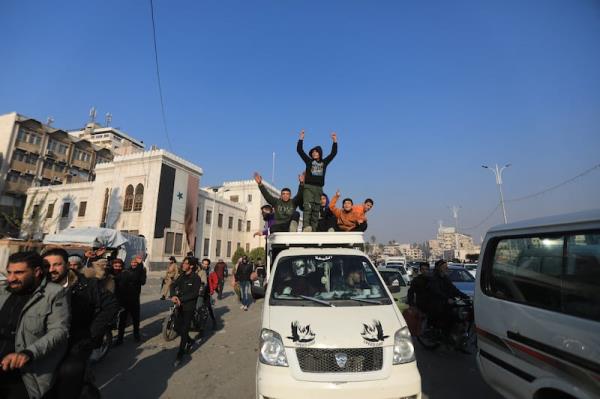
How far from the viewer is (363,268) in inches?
176

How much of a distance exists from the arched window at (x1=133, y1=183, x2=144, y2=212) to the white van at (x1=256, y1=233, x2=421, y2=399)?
3408 cm

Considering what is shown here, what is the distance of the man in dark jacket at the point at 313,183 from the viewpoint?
21.9ft

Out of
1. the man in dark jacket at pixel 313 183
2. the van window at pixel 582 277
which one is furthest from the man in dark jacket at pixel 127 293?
the van window at pixel 582 277

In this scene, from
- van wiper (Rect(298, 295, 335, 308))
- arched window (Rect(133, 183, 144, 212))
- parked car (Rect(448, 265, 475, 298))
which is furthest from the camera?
arched window (Rect(133, 183, 144, 212))

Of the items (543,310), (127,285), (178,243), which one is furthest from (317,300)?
(178,243)

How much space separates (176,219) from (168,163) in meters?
6.17

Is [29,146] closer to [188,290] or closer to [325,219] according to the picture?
[188,290]

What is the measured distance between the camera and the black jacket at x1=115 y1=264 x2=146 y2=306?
24.9 feet

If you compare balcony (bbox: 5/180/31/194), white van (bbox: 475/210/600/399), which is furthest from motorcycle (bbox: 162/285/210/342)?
balcony (bbox: 5/180/31/194)

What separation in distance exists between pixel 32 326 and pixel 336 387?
275cm

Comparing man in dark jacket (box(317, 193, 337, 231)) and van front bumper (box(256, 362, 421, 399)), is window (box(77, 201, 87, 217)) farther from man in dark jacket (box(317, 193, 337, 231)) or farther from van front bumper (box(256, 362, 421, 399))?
van front bumper (box(256, 362, 421, 399))

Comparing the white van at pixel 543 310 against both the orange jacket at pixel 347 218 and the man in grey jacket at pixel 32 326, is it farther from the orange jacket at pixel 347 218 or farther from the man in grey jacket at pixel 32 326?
the man in grey jacket at pixel 32 326

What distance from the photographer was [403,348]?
10.7ft

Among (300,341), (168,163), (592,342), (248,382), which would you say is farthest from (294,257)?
(168,163)
